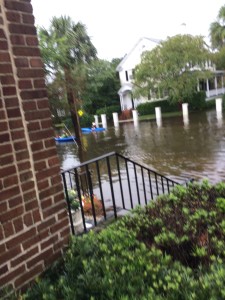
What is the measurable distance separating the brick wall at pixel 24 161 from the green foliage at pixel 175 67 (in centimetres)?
2589

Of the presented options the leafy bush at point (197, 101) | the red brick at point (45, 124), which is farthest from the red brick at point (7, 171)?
the leafy bush at point (197, 101)

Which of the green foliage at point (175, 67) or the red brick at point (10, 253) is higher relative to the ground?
the green foliage at point (175, 67)

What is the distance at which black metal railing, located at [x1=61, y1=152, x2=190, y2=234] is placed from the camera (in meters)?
4.00

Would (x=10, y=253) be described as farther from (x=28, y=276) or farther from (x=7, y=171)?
(x=7, y=171)

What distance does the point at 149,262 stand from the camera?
2303mm

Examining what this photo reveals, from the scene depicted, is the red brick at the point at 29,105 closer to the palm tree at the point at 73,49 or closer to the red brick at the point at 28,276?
the red brick at the point at 28,276

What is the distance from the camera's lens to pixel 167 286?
2.01 meters

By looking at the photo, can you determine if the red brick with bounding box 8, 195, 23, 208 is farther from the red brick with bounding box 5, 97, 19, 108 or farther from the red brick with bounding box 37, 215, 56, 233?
the red brick with bounding box 5, 97, 19, 108

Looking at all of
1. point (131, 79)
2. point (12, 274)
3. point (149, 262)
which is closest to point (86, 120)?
point (131, 79)

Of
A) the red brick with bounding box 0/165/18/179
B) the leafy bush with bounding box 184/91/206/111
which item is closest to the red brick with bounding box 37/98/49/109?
the red brick with bounding box 0/165/18/179

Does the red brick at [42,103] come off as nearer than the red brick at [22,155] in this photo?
No

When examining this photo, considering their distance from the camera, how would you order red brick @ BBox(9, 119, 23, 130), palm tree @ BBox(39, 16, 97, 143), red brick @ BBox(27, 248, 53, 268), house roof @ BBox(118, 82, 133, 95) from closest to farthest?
red brick @ BBox(9, 119, 23, 130) → red brick @ BBox(27, 248, 53, 268) → palm tree @ BBox(39, 16, 97, 143) → house roof @ BBox(118, 82, 133, 95)

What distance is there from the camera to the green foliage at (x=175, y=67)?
88.8 ft

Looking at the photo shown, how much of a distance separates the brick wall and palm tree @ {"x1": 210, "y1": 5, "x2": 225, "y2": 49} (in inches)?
1230
